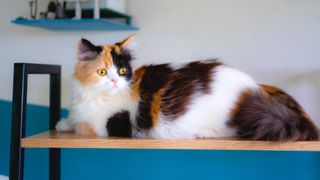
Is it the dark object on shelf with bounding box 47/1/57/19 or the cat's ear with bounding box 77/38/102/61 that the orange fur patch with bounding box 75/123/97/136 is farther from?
the dark object on shelf with bounding box 47/1/57/19

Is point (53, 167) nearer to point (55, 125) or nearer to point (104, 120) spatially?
point (55, 125)

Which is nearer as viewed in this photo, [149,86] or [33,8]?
[149,86]

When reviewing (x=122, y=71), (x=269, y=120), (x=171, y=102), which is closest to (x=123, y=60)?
(x=122, y=71)

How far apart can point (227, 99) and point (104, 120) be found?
0.34m

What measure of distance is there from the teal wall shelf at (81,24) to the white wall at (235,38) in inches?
2.1

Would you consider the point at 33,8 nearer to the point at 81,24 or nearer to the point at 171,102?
the point at 81,24

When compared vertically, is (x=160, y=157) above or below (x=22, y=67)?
below

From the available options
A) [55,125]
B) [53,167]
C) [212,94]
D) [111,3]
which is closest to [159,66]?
[212,94]

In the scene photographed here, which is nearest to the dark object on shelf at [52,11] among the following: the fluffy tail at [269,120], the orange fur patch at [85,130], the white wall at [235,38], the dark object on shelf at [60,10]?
the dark object on shelf at [60,10]

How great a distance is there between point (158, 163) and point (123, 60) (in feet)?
1.72

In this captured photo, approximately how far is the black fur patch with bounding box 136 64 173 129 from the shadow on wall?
42cm

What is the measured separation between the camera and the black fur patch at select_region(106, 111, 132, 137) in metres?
0.99

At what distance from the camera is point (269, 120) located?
0.91 m

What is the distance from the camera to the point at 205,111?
97 centimetres
